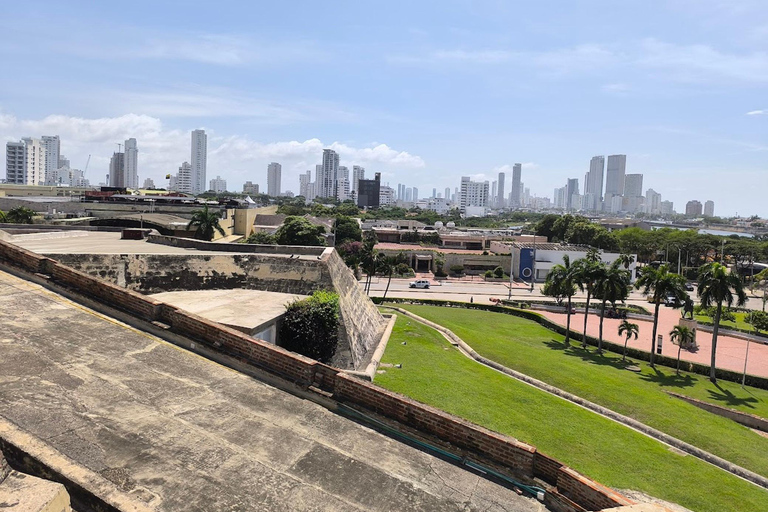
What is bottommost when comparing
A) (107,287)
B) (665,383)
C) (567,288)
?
(665,383)

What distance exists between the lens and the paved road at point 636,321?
33.7 m

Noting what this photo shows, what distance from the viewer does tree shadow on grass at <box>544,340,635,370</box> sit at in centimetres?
3034

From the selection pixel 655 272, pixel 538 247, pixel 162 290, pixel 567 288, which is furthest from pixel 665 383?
pixel 538 247

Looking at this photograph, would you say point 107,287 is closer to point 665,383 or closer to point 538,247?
point 665,383

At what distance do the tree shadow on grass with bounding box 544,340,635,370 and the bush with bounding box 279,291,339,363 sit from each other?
1911cm

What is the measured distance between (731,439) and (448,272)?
5041 centimetres

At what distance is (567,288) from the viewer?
36219 mm

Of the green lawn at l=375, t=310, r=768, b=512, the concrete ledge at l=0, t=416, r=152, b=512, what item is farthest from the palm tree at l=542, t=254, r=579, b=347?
the concrete ledge at l=0, t=416, r=152, b=512

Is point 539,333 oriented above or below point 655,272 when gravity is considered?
below

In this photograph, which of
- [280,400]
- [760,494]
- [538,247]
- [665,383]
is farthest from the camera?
[538,247]

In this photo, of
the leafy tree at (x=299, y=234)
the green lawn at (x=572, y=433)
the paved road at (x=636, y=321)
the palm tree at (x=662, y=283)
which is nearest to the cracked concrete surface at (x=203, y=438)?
the green lawn at (x=572, y=433)

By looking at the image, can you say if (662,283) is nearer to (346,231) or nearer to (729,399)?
(729,399)

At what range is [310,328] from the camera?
1694 centimetres

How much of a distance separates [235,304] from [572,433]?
1224 cm
